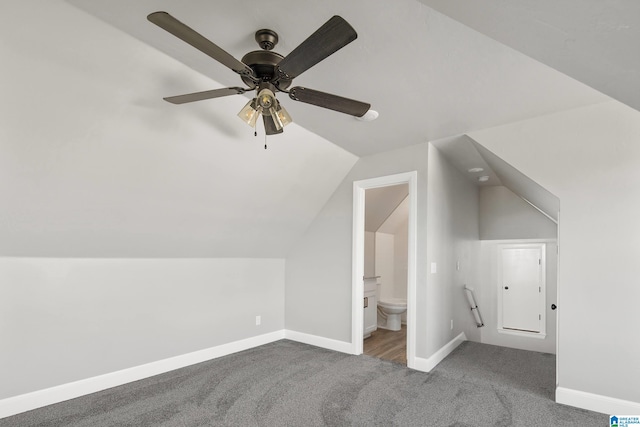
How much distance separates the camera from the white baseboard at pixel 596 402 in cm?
255

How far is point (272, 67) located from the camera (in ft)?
6.23

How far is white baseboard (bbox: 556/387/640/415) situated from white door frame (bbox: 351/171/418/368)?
1.29m

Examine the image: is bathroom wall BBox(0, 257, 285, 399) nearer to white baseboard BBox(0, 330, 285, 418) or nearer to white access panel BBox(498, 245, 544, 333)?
white baseboard BBox(0, 330, 285, 418)

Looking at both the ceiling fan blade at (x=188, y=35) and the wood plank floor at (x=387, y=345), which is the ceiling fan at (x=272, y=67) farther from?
the wood plank floor at (x=387, y=345)

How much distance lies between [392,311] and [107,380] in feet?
12.5

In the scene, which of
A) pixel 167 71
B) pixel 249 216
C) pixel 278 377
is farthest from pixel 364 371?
pixel 167 71

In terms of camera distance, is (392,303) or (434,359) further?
(392,303)

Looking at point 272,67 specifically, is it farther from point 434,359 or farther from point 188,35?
point 434,359

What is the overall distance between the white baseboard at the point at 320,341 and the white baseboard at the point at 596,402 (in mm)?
2086

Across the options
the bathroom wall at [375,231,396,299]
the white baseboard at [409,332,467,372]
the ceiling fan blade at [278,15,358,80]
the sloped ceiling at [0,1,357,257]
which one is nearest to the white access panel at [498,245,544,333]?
the white baseboard at [409,332,467,372]

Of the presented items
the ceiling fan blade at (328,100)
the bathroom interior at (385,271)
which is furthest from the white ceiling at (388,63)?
the bathroom interior at (385,271)

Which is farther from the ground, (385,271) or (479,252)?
(479,252)

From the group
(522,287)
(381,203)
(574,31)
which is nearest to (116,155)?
(574,31)

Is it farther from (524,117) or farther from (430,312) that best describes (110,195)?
(524,117)
